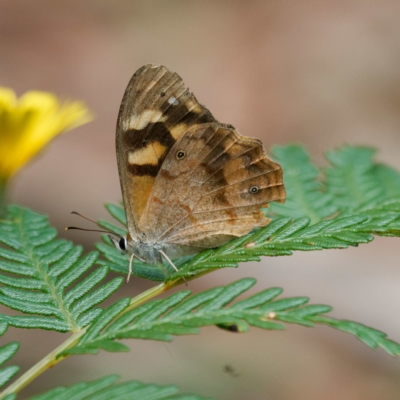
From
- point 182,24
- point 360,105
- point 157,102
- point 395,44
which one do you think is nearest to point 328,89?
point 360,105

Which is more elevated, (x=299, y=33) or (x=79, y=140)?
(x=299, y=33)

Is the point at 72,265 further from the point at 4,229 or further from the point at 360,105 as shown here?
the point at 360,105

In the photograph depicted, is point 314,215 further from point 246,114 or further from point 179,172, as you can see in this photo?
point 246,114

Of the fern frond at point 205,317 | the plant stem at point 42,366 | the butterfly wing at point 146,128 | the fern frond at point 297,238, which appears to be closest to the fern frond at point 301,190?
the fern frond at point 297,238

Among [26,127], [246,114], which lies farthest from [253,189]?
[246,114]

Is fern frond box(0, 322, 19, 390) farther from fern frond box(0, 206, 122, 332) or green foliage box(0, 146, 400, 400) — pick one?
fern frond box(0, 206, 122, 332)

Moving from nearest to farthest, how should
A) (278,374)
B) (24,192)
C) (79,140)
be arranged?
(278,374), (24,192), (79,140)

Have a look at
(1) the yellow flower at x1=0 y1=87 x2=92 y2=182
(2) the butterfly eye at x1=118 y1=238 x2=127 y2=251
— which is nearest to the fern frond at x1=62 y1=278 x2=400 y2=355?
(2) the butterfly eye at x1=118 y1=238 x2=127 y2=251
